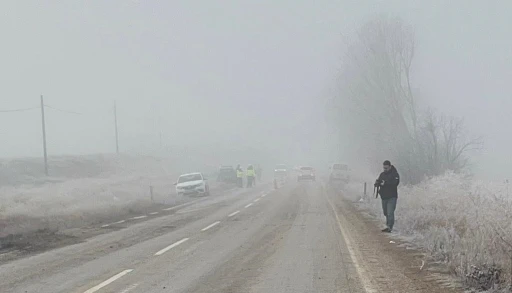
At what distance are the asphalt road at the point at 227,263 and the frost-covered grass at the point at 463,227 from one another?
620 mm

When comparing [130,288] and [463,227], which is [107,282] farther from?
[463,227]

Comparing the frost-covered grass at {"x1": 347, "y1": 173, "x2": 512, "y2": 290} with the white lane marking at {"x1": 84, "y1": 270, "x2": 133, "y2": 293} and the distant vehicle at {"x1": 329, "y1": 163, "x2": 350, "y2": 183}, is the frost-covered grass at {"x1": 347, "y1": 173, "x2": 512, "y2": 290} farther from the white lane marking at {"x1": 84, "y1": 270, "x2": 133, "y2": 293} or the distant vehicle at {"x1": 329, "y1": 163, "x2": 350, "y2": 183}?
the distant vehicle at {"x1": 329, "y1": 163, "x2": 350, "y2": 183}

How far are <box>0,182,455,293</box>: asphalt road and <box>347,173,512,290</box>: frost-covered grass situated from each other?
620 millimetres

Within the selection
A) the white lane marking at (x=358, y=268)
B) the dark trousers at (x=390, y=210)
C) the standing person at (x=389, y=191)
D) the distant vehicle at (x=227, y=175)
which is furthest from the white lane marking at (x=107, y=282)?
the distant vehicle at (x=227, y=175)

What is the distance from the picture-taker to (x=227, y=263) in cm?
985

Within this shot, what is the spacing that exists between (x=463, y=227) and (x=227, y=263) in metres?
5.44

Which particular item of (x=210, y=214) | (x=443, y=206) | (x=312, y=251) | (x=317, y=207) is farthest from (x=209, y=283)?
(x=317, y=207)

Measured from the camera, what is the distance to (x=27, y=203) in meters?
24.0

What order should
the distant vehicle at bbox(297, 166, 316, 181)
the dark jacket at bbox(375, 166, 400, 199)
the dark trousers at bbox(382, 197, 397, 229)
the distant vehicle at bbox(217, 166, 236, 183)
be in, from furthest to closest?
the distant vehicle at bbox(297, 166, 316, 181)
the distant vehicle at bbox(217, 166, 236, 183)
the dark jacket at bbox(375, 166, 400, 199)
the dark trousers at bbox(382, 197, 397, 229)

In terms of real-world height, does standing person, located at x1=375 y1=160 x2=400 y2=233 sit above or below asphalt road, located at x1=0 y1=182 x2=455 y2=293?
above

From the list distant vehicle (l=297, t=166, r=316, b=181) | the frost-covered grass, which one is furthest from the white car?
distant vehicle (l=297, t=166, r=316, b=181)

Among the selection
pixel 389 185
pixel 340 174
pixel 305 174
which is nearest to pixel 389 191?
pixel 389 185

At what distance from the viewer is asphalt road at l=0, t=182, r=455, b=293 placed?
8000 millimetres

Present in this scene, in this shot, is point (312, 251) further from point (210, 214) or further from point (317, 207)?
point (317, 207)
